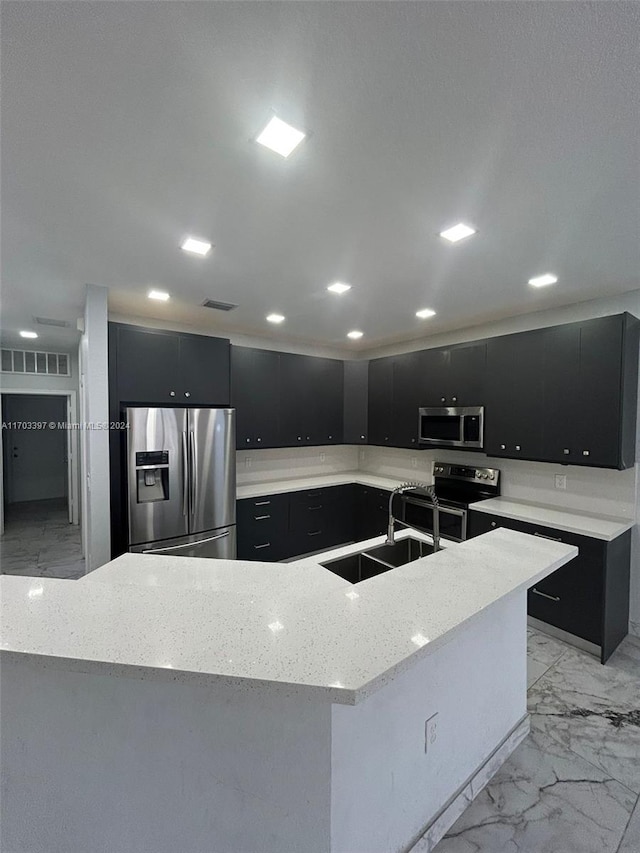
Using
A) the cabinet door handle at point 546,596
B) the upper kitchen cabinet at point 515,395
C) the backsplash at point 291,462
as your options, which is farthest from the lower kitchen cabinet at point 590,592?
the backsplash at point 291,462

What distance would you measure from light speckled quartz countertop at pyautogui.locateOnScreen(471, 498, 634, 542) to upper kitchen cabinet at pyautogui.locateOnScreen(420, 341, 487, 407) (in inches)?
38.8

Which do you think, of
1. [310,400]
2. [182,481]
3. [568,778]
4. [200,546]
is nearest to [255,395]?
[310,400]

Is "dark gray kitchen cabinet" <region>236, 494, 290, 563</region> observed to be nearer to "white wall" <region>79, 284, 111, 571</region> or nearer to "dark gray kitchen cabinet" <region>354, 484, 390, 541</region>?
"dark gray kitchen cabinet" <region>354, 484, 390, 541</region>

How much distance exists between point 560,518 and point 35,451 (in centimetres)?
924

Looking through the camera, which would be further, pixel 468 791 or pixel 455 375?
pixel 455 375

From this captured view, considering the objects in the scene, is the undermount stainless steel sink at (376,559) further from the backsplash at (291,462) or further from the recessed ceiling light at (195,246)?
the backsplash at (291,462)

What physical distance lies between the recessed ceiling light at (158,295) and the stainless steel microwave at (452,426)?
279 cm

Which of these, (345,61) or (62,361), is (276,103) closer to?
(345,61)

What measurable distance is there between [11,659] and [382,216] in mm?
2119

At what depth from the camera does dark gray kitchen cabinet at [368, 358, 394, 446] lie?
449cm

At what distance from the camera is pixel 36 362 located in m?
5.67

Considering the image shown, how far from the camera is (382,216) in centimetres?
179

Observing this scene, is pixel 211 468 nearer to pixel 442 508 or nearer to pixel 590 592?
pixel 442 508

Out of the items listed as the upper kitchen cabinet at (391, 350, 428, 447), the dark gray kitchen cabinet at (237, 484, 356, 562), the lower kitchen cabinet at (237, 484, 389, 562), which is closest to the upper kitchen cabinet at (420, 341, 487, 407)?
the upper kitchen cabinet at (391, 350, 428, 447)
